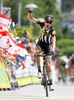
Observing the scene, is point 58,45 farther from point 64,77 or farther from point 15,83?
point 15,83

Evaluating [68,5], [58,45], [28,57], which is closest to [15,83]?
[28,57]

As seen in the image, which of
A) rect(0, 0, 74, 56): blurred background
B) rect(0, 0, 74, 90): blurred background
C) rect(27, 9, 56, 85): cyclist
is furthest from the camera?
rect(0, 0, 74, 56): blurred background

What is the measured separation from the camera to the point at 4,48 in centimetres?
1983

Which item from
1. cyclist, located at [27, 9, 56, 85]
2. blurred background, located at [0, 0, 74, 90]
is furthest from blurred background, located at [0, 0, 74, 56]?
cyclist, located at [27, 9, 56, 85]

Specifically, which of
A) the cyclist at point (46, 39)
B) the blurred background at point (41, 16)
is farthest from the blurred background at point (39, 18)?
the cyclist at point (46, 39)

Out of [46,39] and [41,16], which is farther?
[41,16]

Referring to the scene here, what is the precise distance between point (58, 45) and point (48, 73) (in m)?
57.0

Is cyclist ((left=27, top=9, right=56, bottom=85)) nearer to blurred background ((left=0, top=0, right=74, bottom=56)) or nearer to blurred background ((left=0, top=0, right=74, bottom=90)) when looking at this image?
blurred background ((left=0, top=0, right=74, bottom=90))

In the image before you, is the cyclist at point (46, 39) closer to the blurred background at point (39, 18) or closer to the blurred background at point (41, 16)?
the blurred background at point (39, 18)

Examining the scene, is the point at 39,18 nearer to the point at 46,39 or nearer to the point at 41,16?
the point at 41,16

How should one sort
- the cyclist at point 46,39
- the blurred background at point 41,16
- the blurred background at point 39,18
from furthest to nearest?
the blurred background at point 41,16 < the blurred background at point 39,18 < the cyclist at point 46,39

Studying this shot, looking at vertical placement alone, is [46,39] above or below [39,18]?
above

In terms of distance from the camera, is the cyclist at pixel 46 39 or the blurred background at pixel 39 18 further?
the blurred background at pixel 39 18

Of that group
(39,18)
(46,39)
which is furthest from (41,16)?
(46,39)
